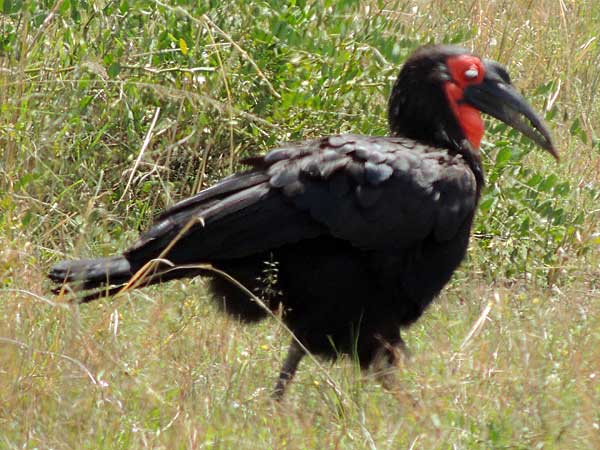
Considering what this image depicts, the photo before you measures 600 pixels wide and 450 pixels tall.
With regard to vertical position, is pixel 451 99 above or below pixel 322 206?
above

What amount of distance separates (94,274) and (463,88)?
4.80 ft

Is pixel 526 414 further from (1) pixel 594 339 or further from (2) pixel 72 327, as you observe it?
(2) pixel 72 327

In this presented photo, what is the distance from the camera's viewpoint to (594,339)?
4199mm

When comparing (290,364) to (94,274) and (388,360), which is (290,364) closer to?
(388,360)

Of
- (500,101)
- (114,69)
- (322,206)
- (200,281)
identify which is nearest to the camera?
(322,206)

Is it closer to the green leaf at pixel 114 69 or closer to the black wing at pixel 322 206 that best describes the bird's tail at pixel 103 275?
the black wing at pixel 322 206

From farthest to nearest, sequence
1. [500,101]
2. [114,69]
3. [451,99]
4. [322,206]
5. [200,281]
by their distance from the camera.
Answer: [114,69] < [200,281] < [500,101] < [451,99] < [322,206]

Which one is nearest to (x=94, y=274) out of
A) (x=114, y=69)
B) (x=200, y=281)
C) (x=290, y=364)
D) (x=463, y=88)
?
(x=290, y=364)

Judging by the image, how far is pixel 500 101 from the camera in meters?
4.81

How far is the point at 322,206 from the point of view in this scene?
13.8ft

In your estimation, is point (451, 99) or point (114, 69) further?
point (114, 69)

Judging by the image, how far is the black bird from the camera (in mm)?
4180

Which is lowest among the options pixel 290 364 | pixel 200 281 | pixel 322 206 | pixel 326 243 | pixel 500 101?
pixel 200 281

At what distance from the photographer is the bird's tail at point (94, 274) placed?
4180 millimetres
